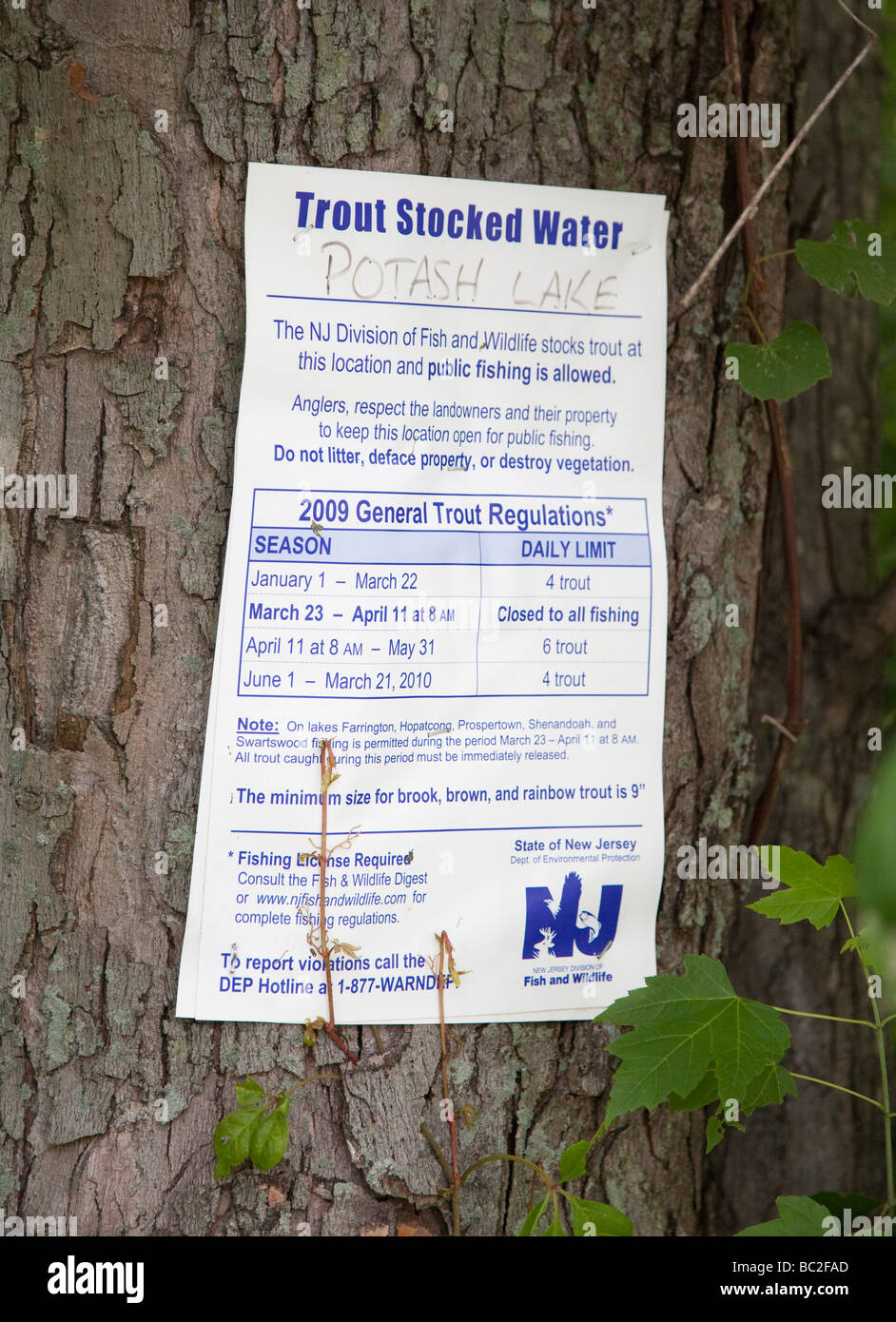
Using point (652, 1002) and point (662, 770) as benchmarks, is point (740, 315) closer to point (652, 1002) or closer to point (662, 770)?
point (662, 770)

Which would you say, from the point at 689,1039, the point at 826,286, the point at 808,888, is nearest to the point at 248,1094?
the point at 689,1039

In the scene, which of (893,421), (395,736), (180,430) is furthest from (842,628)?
(180,430)

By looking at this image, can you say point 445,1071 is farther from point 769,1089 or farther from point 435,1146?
point 769,1089

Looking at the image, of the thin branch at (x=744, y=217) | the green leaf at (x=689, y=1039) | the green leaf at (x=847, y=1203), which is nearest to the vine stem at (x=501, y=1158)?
the green leaf at (x=689, y=1039)

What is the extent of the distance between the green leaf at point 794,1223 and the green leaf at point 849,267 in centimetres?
128

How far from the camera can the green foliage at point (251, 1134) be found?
1314mm

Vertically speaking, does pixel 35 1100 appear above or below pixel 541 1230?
above

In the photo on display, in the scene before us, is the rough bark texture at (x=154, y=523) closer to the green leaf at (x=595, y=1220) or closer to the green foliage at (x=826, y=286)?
the green leaf at (x=595, y=1220)

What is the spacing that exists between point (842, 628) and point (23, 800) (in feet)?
5.63

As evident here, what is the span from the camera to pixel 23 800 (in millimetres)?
1359

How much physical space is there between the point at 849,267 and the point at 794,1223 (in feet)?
4.43

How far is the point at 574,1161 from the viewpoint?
→ 1.32m

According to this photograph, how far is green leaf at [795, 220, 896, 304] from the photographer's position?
1438 mm

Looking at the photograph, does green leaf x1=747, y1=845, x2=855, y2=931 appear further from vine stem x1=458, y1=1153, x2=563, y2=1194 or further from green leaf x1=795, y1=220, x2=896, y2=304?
green leaf x1=795, y1=220, x2=896, y2=304
